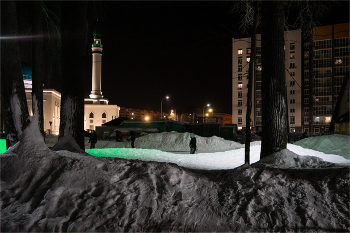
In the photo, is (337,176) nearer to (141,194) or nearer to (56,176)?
(141,194)

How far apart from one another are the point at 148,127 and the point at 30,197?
31115 mm

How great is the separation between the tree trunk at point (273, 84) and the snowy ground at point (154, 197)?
3.45 meters

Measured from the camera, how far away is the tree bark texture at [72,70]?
948 centimetres

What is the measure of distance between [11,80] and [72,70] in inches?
83.3

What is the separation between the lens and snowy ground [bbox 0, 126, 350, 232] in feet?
13.1

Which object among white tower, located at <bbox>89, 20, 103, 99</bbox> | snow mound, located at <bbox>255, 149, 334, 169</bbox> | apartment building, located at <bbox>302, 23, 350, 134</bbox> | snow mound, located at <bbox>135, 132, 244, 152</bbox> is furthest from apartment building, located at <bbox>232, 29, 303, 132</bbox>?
snow mound, located at <bbox>255, 149, 334, 169</bbox>

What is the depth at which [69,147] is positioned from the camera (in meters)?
8.75

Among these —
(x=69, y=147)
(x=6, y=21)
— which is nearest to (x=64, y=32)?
(x=6, y=21)

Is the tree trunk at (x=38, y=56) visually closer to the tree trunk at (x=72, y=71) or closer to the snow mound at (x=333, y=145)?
the tree trunk at (x=72, y=71)

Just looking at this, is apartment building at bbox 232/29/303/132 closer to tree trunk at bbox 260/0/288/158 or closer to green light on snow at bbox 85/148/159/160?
green light on snow at bbox 85/148/159/160

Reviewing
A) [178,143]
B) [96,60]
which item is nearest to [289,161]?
[178,143]

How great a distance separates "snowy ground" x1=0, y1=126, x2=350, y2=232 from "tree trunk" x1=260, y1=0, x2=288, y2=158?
11.3 ft

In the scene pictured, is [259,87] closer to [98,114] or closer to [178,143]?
[98,114]

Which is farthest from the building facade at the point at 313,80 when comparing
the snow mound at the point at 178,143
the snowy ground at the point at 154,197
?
the snowy ground at the point at 154,197
